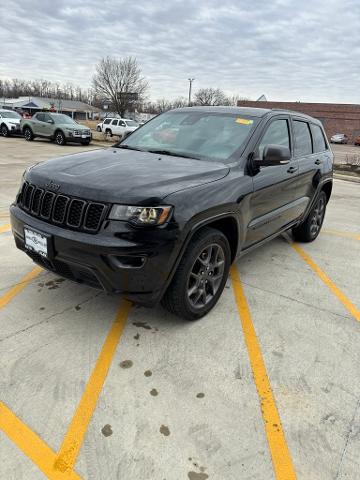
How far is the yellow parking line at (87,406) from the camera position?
1.98 meters

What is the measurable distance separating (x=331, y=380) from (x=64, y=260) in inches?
81.5

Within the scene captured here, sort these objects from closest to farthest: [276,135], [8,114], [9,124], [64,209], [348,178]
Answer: [64,209], [276,135], [348,178], [9,124], [8,114]

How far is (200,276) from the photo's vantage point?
3.11 m

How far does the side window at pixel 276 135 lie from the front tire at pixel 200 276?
1099 mm

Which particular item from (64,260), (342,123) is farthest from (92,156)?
(342,123)

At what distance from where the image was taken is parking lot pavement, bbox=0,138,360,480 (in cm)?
199

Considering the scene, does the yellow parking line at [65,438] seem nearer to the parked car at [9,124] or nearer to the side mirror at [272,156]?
the side mirror at [272,156]

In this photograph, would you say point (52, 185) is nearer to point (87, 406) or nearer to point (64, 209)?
point (64, 209)

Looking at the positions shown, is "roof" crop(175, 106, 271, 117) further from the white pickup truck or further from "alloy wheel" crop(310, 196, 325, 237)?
the white pickup truck

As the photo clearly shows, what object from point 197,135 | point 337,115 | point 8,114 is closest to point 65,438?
point 197,135

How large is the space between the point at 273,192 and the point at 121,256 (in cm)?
204

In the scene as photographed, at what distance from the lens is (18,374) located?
2523mm

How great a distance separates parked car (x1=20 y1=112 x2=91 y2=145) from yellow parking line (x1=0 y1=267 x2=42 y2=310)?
53.6 ft

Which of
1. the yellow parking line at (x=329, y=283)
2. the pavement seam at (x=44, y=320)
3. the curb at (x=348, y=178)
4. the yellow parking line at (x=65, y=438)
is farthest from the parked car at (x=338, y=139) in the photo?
the yellow parking line at (x=65, y=438)
